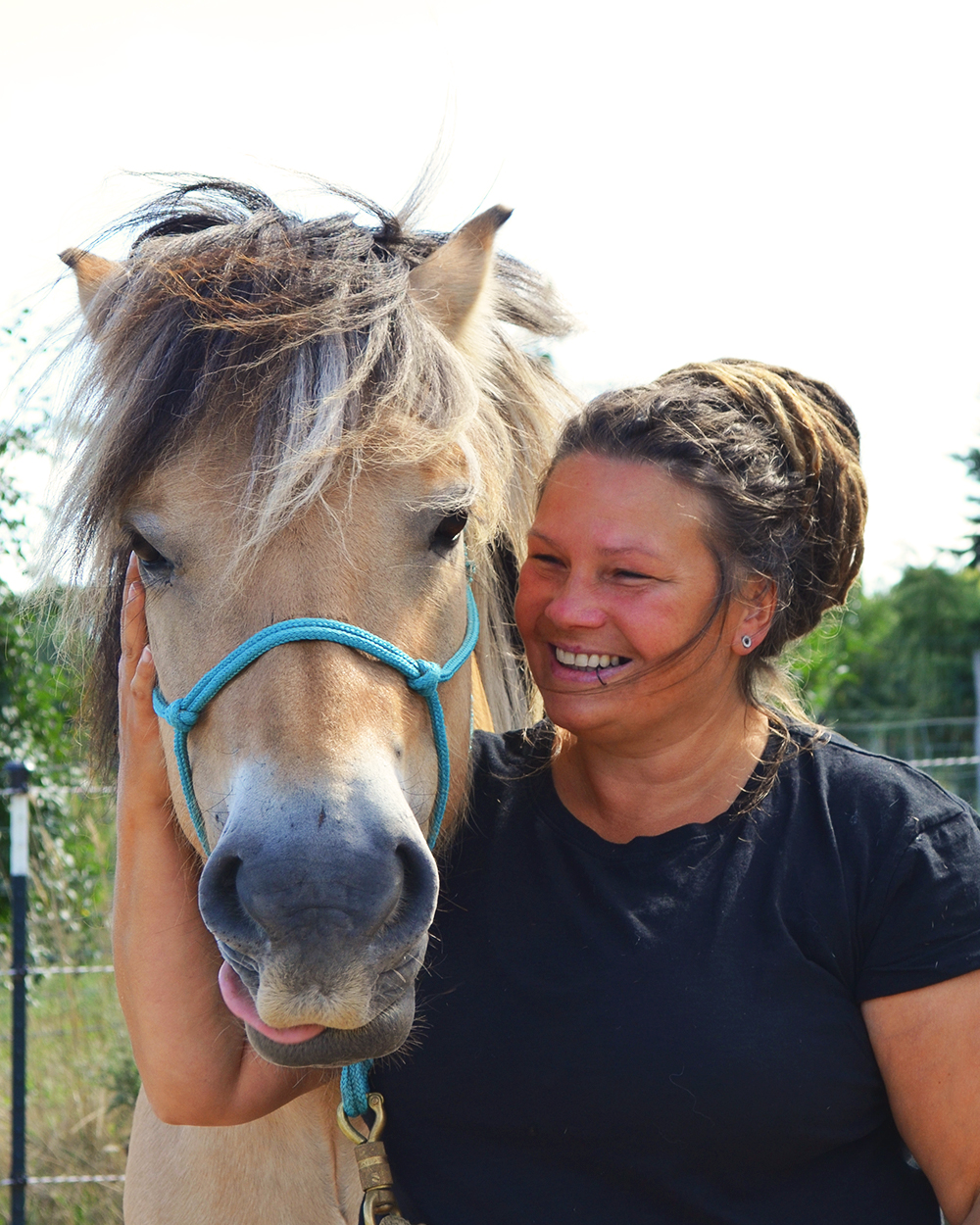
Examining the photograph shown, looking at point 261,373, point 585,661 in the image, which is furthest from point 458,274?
point 585,661

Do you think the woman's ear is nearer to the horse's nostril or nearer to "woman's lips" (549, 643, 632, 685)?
"woman's lips" (549, 643, 632, 685)

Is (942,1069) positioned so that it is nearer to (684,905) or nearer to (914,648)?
(684,905)

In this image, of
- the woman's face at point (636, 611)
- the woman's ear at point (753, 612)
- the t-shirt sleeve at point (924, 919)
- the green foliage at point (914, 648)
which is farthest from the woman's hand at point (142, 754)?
the green foliage at point (914, 648)

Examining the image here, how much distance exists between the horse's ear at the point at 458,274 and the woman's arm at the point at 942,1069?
1.28 metres

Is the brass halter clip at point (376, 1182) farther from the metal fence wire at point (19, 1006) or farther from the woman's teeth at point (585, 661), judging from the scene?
the metal fence wire at point (19, 1006)

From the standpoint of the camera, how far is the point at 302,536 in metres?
1.41

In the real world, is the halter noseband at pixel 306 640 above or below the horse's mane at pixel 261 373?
below

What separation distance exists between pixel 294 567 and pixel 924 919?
36.9 inches

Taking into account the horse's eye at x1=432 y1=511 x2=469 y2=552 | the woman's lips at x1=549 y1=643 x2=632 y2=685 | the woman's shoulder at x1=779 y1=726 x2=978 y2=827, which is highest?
the horse's eye at x1=432 y1=511 x2=469 y2=552

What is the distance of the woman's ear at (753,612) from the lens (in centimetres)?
162

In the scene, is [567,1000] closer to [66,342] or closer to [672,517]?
[672,517]

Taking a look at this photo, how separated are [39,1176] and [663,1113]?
3.93 m

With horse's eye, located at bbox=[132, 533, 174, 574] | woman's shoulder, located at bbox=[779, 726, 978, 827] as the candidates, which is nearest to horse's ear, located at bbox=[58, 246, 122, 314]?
horse's eye, located at bbox=[132, 533, 174, 574]

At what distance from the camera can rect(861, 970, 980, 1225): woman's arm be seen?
1295 mm
